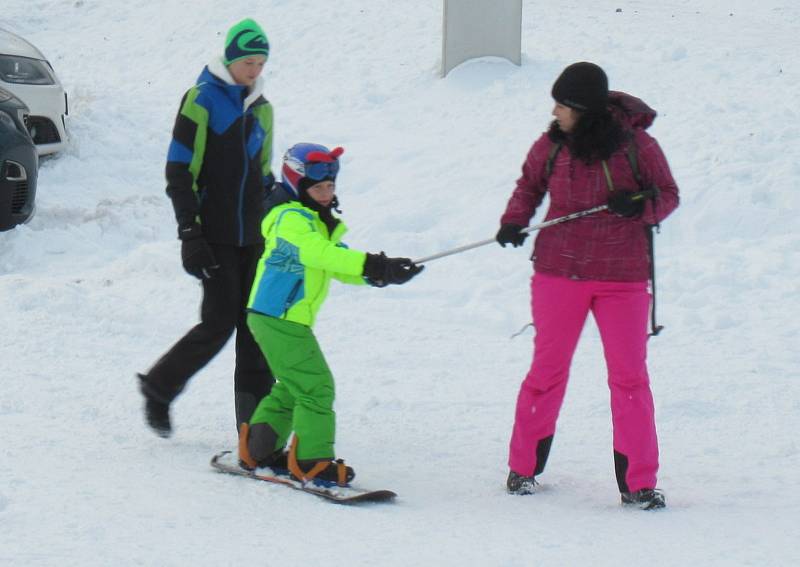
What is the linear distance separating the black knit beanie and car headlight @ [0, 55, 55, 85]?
7.02m

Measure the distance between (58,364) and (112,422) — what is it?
3.13ft

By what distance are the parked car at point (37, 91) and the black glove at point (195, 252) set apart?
5.85 metres

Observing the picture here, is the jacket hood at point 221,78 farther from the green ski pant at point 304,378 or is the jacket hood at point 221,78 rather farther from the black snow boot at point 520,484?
the black snow boot at point 520,484

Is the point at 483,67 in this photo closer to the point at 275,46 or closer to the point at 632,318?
the point at 275,46

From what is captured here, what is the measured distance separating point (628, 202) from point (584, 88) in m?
0.44

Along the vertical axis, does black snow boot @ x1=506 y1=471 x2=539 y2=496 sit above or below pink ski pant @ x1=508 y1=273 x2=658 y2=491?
below

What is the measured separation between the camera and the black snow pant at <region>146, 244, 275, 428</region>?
508 cm

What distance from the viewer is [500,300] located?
761 cm

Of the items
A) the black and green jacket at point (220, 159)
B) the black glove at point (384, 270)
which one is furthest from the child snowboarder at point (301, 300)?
the black and green jacket at point (220, 159)

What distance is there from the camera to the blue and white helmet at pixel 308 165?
4555 millimetres

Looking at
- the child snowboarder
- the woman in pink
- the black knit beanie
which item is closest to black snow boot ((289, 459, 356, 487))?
the child snowboarder

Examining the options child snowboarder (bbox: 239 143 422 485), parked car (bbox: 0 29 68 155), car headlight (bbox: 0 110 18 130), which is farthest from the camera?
→ parked car (bbox: 0 29 68 155)

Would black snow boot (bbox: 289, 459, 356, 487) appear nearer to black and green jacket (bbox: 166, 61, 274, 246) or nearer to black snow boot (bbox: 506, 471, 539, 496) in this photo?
black snow boot (bbox: 506, 471, 539, 496)

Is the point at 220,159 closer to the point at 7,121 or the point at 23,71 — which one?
the point at 7,121
